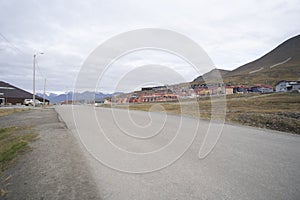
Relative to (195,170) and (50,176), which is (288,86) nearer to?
(195,170)

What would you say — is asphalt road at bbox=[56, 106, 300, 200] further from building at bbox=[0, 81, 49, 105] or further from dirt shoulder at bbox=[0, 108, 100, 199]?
building at bbox=[0, 81, 49, 105]

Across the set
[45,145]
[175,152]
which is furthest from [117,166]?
[45,145]

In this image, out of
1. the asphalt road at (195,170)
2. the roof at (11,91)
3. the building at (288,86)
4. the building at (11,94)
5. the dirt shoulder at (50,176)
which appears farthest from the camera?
the roof at (11,91)

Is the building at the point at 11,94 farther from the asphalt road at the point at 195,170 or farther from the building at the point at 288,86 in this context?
the building at the point at 288,86

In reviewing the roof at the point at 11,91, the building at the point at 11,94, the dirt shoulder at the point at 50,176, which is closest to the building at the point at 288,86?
the dirt shoulder at the point at 50,176

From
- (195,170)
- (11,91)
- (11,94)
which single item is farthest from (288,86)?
(11,91)

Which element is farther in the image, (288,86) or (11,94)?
(11,94)

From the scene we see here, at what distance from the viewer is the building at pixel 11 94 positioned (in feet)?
263

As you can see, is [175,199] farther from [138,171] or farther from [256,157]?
[256,157]

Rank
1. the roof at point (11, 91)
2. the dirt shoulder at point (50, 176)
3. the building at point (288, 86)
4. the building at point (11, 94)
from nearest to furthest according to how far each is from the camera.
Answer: the dirt shoulder at point (50, 176), the building at point (288, 86), the building at point (11, 94), the roof at point (11, 91)

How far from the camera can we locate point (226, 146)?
7336mm

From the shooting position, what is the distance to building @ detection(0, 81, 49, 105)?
80.2 m

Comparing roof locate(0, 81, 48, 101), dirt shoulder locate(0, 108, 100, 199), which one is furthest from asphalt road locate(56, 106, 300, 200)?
roof locate(0, 81, 48, 101)

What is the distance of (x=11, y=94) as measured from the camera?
87.4 metres
